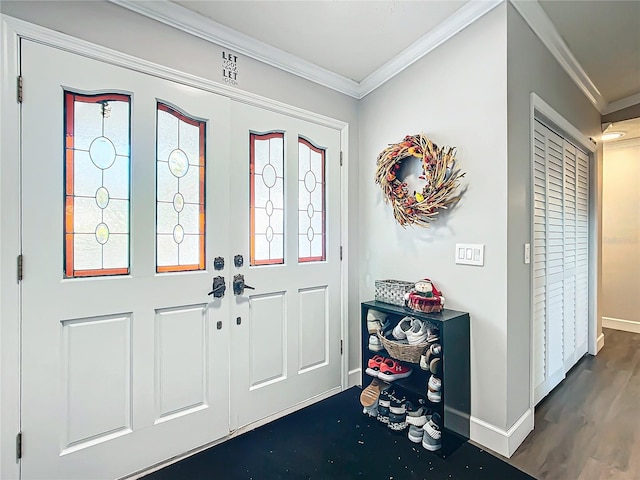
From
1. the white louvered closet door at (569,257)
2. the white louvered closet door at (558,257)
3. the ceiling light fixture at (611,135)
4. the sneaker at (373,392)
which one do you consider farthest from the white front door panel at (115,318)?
the ceiling light fixture at (611,135)

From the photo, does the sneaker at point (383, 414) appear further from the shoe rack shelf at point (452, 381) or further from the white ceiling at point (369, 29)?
the white ceiling at point (369, 29)

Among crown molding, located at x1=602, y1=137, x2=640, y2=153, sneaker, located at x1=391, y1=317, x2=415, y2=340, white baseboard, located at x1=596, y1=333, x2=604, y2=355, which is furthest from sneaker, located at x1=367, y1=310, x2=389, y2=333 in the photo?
crown molding, located at x1=602, y1=137, x2=640, y2=153

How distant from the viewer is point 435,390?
5.68 ft

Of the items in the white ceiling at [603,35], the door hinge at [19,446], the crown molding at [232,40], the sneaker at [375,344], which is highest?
the white ceiling at [603,35]

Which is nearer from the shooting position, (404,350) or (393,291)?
(404,350)

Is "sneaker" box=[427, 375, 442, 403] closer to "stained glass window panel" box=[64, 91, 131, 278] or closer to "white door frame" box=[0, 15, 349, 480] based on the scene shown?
"stained glass window panel" box=[64, 91, 131, 278]

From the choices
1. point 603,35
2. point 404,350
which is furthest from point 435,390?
point 603,35

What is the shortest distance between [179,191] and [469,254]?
5.63ft

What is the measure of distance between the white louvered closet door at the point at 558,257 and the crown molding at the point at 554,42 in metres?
0.50

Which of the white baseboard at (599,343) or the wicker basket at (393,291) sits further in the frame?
the white baseboard at (599,343)

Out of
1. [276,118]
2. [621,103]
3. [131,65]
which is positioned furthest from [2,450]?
[621,103]

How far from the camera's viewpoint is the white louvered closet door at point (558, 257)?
222cm

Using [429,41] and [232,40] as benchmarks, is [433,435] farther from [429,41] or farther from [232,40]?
[232,40]

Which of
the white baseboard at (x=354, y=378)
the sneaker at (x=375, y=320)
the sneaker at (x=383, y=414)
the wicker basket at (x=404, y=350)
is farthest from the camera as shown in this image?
the white baseboard at (x=354, y=378)
